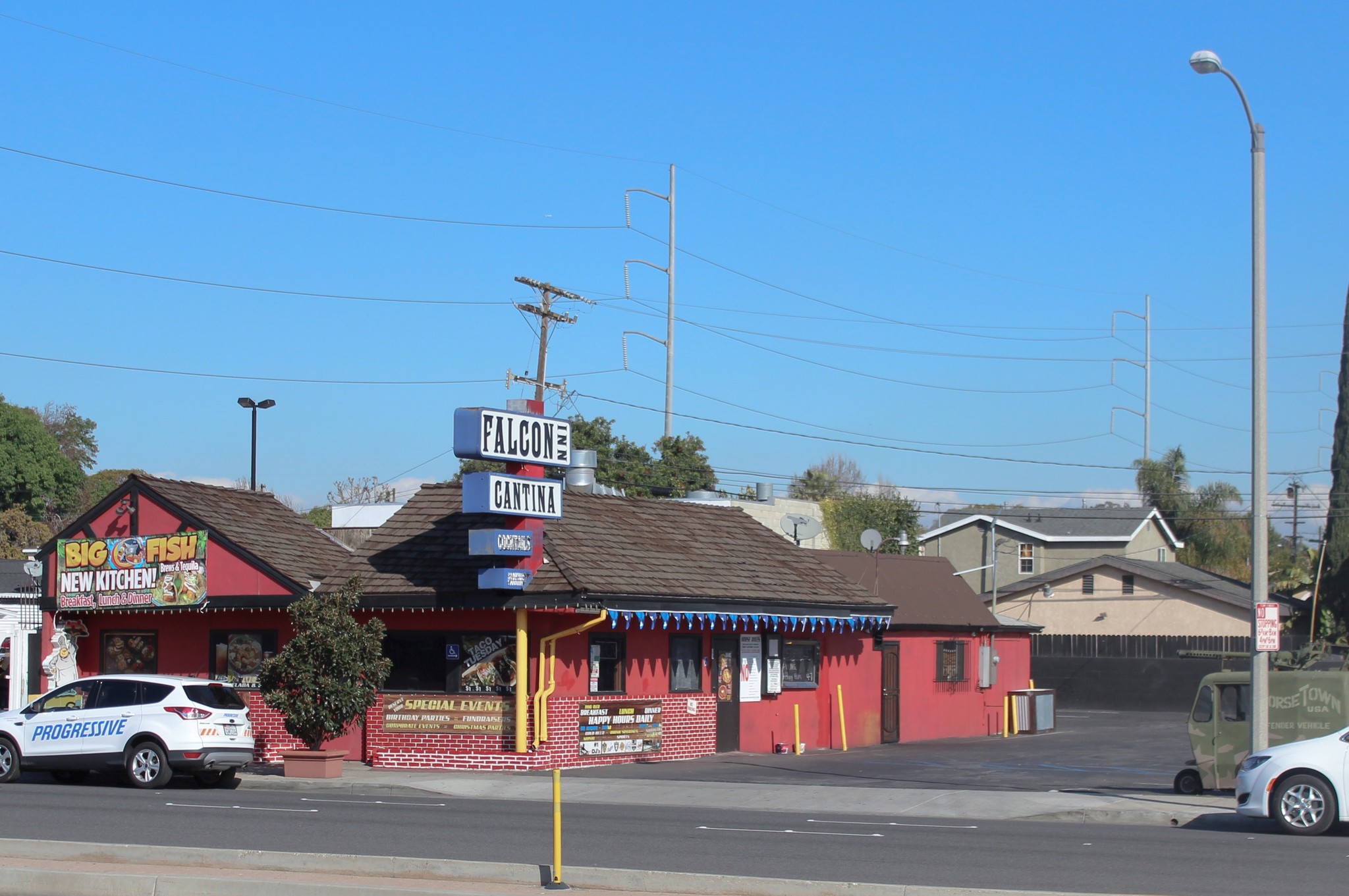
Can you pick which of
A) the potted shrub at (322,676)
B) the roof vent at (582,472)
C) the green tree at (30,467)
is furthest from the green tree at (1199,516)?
the green tree at (30,467)

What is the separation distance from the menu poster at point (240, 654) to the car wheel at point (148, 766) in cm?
573

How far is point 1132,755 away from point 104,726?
62.8 ft

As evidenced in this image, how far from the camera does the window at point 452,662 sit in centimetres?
2442

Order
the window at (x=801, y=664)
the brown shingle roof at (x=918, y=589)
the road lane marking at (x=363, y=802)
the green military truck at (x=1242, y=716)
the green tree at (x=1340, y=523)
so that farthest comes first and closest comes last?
the green tree at (x=1340, y=523)
the brown shingle roof at (x=918, y=589)
the window at (x=801, y=664)
the road lane marking at (x=363, y=802)
the green military truck at (x=1242, y=716)

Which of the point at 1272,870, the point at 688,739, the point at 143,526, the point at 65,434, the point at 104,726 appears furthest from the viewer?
the point at 65,434

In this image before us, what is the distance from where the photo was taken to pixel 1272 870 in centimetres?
1285

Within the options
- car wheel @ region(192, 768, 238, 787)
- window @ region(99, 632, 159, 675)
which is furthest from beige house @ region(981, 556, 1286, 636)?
car wheel @ region(192, 768, 238, 787)

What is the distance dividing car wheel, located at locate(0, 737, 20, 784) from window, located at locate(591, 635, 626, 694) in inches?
362

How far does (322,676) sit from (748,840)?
9799mm

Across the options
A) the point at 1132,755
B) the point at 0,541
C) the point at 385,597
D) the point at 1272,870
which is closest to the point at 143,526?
the point at 385,597

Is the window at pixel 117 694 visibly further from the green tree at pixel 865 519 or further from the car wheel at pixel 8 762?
the green tree at pixel 865 519

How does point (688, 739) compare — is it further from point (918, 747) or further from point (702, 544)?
point (918, 747)

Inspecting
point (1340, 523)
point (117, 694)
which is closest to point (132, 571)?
point (117, 694)

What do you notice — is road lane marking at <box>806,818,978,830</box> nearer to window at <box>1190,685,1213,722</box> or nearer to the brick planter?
window at <box>1190,685,1213,722</box>
